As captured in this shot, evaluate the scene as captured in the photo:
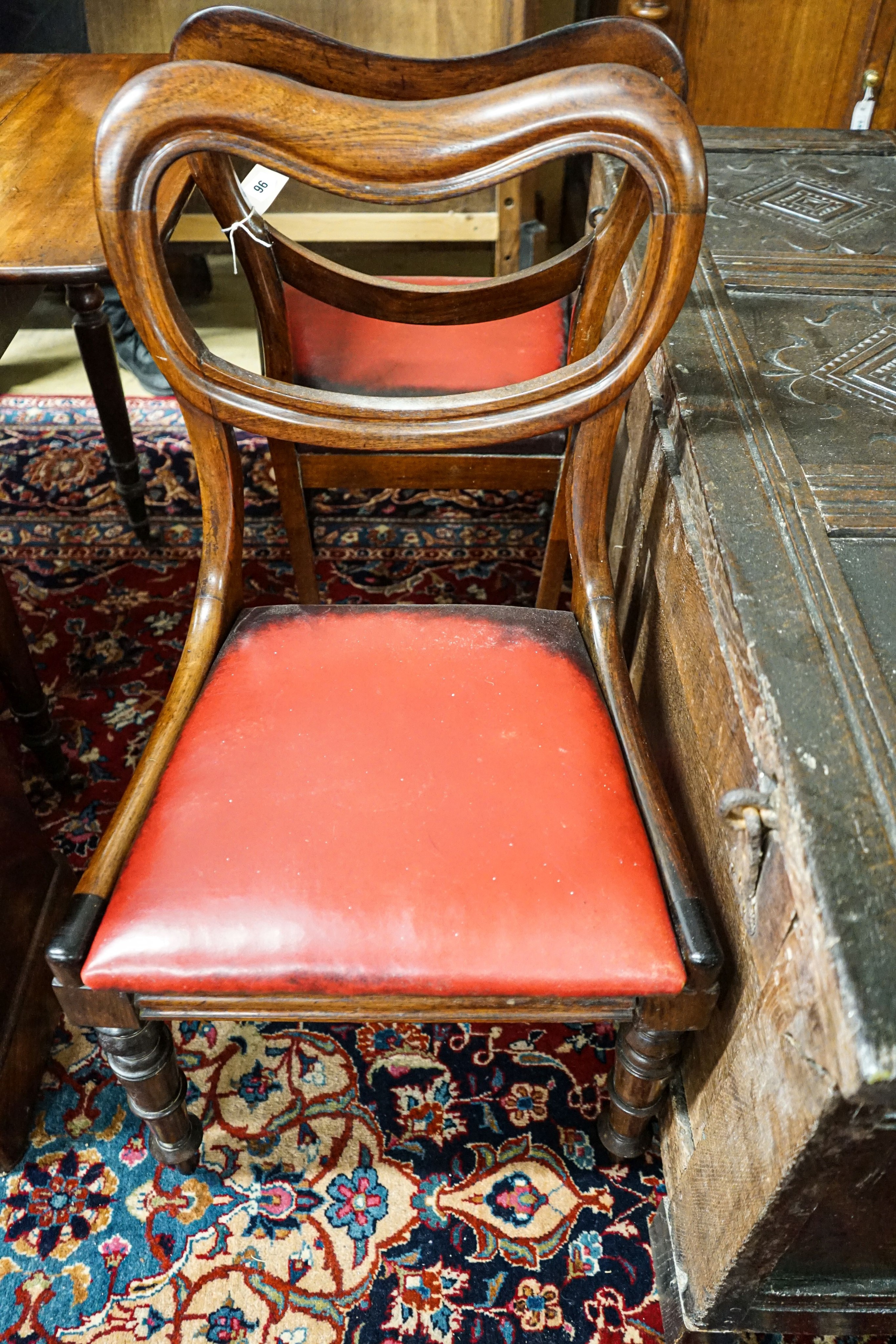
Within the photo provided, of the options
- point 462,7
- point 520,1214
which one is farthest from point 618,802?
point 462,7

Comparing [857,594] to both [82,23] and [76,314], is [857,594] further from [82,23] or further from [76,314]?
[82,23]

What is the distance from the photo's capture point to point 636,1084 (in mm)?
1114

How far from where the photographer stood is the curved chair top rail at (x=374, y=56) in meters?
0.96

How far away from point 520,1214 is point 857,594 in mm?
865

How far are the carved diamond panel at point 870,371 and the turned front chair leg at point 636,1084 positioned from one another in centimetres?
74

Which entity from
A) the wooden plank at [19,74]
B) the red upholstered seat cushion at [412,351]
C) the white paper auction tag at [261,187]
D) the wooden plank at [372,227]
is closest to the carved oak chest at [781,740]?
the red upholstered seat cushion at [412,351]

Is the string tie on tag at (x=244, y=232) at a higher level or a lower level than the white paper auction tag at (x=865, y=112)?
higher

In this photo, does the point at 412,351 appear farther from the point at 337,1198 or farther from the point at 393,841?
the point at 337,1198

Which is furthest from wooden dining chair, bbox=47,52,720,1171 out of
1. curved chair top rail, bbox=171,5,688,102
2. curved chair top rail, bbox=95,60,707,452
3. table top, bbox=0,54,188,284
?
table top, bbox=0,54,188,284

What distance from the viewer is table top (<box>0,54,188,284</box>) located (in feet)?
4.69

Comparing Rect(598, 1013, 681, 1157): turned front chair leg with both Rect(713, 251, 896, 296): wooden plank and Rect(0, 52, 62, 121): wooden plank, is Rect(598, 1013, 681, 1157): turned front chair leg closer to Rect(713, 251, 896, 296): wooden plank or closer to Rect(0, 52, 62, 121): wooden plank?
Rect(713, 251, 896, 296): wooden plank

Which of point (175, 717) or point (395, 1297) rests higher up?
point (175, 717)

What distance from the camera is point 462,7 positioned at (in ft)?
8.23

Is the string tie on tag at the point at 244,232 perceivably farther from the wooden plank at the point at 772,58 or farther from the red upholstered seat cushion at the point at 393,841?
the wooden plank at the point at 772,58
